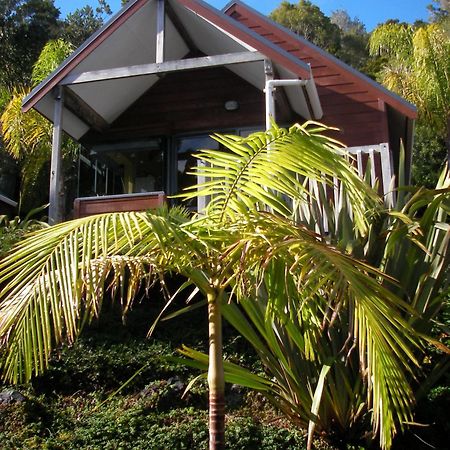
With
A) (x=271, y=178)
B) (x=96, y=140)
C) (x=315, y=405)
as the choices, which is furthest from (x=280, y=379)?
(x=96, y=140)

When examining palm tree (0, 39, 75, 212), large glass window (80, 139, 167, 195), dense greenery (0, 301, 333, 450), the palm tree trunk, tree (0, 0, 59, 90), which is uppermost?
tree (0, 0, 59, 90)

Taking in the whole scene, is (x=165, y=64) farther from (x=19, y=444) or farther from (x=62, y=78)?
(x=19, y=444)

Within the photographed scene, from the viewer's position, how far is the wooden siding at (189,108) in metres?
12.8

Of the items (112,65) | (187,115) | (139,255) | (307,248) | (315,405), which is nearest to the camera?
(307,248)

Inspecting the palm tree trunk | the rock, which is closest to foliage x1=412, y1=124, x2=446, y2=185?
the rock

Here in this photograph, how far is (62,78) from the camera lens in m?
10.9

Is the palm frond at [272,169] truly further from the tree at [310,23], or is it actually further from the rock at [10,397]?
the tree at [310,23]

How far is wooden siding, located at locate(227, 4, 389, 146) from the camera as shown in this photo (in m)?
12.5

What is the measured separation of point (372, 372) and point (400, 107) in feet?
29.0

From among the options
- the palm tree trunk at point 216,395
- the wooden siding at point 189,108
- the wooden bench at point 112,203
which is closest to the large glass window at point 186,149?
the wooden siding at point 189,108

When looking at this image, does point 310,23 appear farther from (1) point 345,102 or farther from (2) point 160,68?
(2) point 160,68

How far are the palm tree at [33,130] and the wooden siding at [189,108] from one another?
239 cm

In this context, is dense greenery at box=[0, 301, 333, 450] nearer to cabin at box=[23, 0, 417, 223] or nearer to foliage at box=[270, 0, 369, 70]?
cabin at box=[23, 0, 417, 223]

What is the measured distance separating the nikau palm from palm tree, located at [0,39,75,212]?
10869 mm
